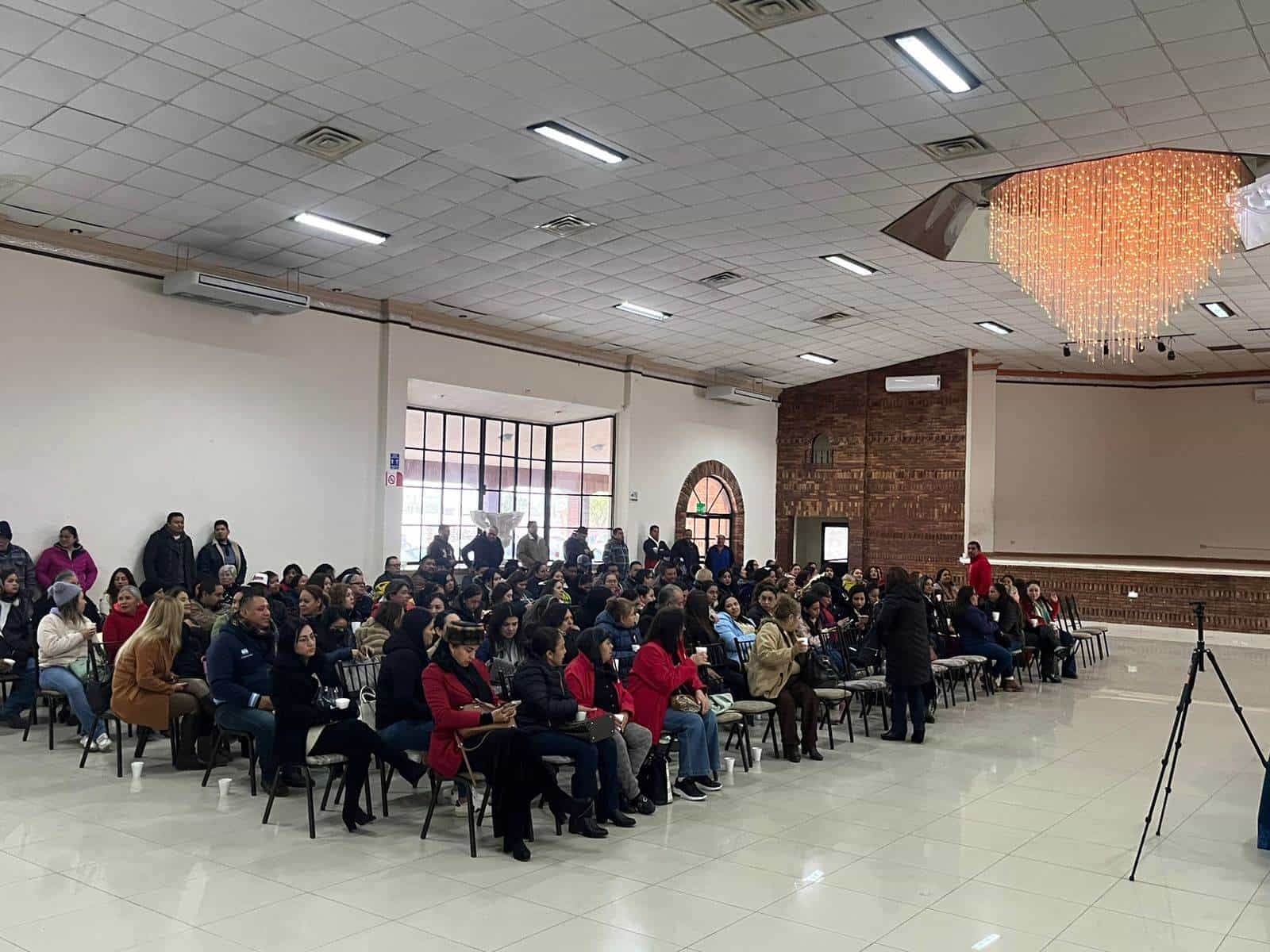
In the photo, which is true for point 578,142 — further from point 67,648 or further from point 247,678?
point 67,648

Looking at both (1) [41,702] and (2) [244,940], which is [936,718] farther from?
(1) [41,702]

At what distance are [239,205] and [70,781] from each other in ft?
17.6

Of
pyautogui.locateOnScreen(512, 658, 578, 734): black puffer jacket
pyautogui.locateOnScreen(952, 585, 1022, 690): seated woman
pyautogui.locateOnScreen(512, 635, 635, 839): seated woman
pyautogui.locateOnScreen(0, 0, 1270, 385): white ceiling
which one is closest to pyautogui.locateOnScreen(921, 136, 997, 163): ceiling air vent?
pyautogui.locateOnScreen(0, 0, 1270, 385): white ceiling

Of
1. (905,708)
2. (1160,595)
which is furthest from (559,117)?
(1160,595)

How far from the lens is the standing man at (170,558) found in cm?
1066

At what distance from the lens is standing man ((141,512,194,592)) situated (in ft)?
35.0

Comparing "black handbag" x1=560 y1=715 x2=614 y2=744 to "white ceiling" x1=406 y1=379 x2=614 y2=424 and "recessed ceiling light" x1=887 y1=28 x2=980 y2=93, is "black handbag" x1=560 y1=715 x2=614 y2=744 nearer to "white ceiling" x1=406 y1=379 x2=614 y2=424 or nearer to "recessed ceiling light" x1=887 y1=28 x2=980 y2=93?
"recessed ceiling light" x1=887 y1=28 x2=980 y2=93

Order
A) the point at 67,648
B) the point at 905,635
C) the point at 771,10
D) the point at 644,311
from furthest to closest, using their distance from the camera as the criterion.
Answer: the point at 644,311 < the point at 905,635 < the point at 67,648 < the point at 771,10

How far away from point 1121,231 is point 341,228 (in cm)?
744

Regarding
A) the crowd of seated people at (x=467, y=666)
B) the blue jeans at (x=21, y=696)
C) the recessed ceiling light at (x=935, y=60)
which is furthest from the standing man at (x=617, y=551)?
the recessed ceiling light at (x=935, y=60)

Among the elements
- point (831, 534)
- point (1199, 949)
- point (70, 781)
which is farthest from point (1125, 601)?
point (70, 781)

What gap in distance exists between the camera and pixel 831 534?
2075 centimetres

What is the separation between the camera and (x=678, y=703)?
645 cm

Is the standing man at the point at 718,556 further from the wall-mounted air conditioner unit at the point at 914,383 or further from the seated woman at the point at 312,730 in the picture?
the seated woman at the point at 312,730
